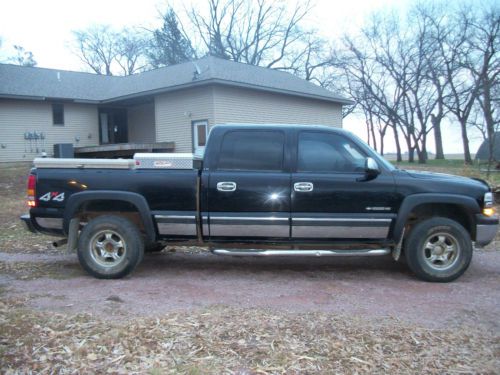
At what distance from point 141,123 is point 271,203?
21483 millimetres

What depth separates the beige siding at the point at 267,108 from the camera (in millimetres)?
20766

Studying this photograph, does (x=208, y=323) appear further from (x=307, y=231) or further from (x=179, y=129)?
(x=179, y=129)

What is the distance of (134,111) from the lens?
26312 millimetres

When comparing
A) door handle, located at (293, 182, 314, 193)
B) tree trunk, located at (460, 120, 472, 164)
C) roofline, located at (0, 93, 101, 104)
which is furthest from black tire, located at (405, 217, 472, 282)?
tree trunk, located at (460, 120, 472, 164)

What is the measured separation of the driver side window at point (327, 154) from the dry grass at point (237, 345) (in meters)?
1.96

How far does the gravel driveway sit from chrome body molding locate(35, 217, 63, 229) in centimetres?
65

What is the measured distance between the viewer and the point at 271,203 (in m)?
5.66

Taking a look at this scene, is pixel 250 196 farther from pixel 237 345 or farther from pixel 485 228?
pixel 485 228

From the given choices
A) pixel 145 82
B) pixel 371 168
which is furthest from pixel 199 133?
pixel 371 168

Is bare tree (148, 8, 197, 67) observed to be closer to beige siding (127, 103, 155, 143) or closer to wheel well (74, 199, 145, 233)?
beige siding (127, 103, 155, 143)

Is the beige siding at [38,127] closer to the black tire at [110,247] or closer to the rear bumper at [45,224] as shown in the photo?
the rear bumper at [45,224]

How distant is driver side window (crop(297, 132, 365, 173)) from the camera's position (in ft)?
19.0

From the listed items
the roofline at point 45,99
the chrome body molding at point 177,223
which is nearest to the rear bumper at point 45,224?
Answer: the chrome body molding at point 177,223

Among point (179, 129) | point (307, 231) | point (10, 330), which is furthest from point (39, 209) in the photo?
point (179, 129)
